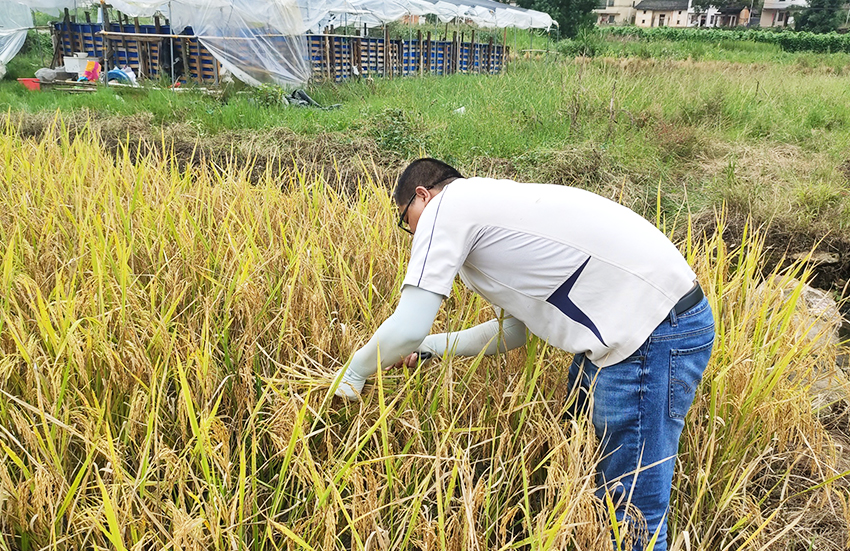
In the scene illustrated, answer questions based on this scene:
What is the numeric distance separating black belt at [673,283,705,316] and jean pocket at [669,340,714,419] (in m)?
0.10

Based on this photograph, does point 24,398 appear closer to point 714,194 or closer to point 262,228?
point 262,228

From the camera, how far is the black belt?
1517 millimetres

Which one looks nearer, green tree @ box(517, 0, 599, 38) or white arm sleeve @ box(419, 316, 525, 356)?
white arm sleeve @ box(419, 316, 525, 356)

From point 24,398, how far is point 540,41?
23053 millimetres

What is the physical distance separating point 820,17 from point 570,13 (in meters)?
17.5

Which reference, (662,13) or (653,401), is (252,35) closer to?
(653,401)

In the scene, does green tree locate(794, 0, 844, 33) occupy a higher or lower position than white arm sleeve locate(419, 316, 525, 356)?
higher

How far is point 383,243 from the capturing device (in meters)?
2.57

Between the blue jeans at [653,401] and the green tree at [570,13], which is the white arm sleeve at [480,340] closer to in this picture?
the blue jeans at [653,401]

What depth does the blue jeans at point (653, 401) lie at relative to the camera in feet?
4.98

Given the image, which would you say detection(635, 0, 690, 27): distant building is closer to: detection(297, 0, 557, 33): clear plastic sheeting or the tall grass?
detection(297, 0, 557, 33): clear plastic sheeting

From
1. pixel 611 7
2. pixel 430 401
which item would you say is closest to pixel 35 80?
pixel 430 401

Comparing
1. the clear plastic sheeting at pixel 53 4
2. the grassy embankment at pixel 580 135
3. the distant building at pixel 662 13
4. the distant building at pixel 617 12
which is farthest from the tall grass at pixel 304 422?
the distant building at pixel 617 12

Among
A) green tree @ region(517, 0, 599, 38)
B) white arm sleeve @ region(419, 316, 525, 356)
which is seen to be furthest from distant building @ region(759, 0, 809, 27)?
white arm sleeve @ region(419, 316, 525, 356)
